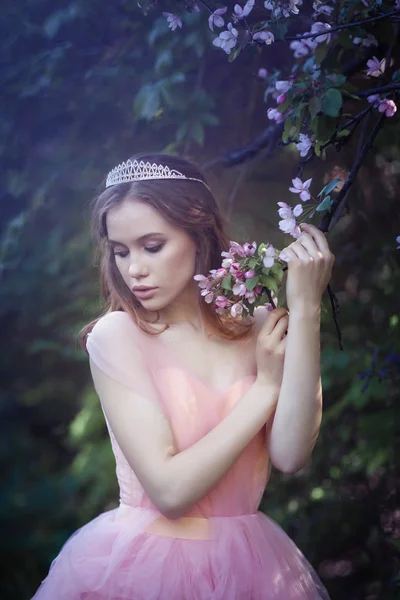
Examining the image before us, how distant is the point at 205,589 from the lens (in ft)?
4.64

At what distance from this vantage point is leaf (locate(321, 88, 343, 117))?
4.44 feet

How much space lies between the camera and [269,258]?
142cm

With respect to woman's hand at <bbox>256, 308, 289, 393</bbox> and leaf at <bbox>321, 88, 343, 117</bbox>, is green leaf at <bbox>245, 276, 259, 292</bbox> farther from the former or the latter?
leaf at <bbox>321, 88, 343, 117</bbox>

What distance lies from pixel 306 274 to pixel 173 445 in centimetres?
40

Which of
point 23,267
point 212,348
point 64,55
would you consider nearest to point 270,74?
point 64,55

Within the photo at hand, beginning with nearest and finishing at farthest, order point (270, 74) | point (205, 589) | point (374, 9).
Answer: point (205, 589) < point (374, 9) < point (270, 74)

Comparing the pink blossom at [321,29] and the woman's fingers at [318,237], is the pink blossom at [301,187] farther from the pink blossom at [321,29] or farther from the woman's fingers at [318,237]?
the pink blossom at [321,29]

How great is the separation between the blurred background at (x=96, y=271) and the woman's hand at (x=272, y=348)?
102 cm

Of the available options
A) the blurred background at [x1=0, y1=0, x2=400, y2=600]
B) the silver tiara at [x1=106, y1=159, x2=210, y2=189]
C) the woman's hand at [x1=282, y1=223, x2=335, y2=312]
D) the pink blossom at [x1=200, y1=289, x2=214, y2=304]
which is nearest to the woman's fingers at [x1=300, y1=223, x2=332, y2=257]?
the woman's hand at [x1=282, y1=223, x2=335, y2=312]

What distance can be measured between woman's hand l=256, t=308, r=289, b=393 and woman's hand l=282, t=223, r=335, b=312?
0.08 m

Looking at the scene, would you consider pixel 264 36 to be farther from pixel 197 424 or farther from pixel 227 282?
pixel 197 424

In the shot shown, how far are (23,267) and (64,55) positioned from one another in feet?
2.28

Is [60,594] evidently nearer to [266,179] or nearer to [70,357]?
[70,357]

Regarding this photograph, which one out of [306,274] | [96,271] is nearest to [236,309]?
[306,274]
